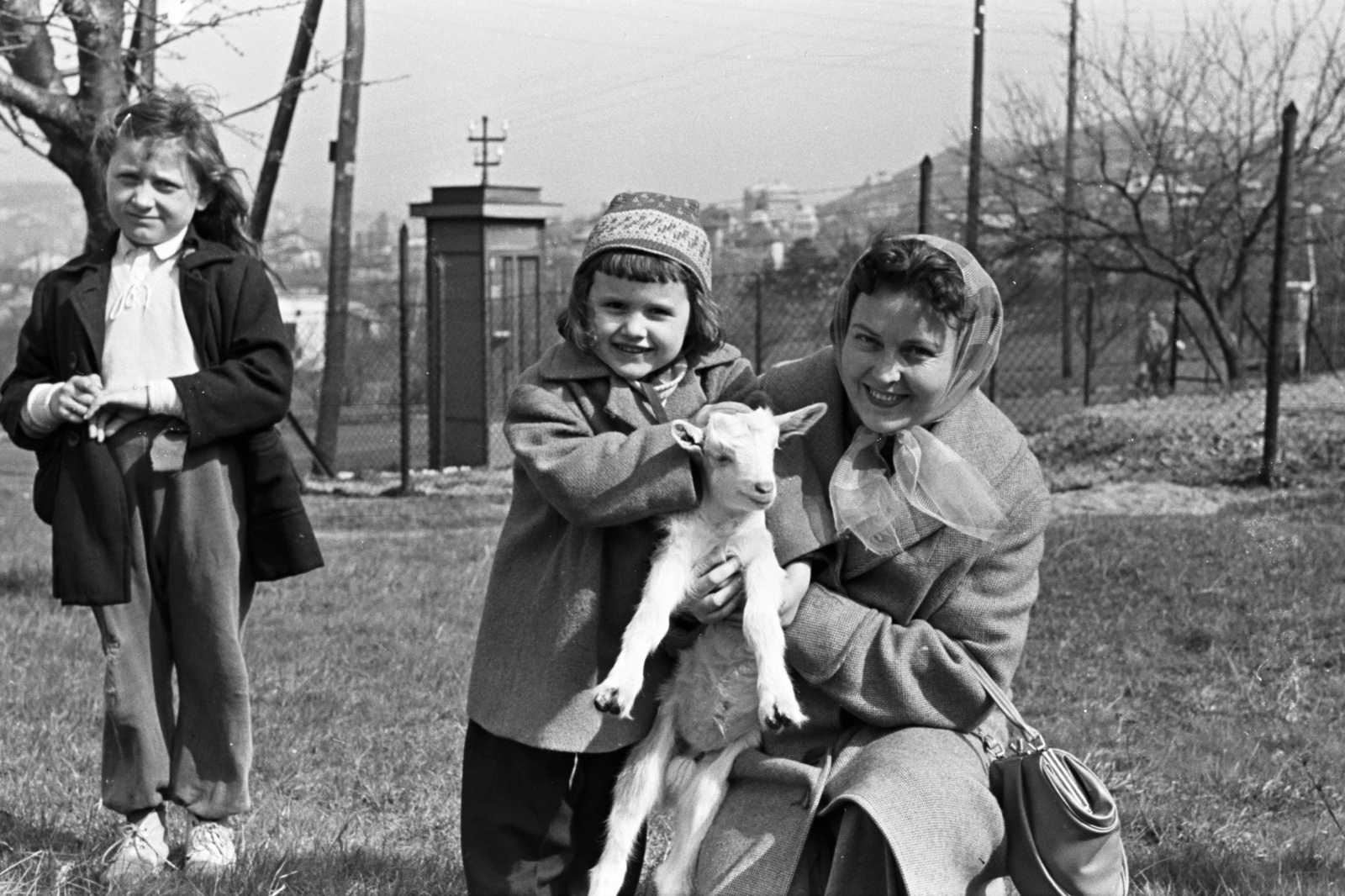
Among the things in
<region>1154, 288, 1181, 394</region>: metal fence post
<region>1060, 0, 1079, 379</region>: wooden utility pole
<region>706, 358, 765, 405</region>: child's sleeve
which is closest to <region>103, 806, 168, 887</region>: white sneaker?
<region>706, 358, 765, 405</region>: child's sleeve

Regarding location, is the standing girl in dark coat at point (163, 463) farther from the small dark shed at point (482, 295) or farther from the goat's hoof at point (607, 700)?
the small dark shed at point (482, 295)

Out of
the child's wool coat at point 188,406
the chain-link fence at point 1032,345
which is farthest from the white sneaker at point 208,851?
the chain-link fence at point 1032,345

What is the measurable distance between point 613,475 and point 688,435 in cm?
17

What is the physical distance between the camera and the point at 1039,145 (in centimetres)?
1812

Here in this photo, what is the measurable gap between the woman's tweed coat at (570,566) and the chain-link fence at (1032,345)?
10.4m

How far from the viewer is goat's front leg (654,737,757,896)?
118 inches

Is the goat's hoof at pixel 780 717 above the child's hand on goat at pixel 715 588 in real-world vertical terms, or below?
below

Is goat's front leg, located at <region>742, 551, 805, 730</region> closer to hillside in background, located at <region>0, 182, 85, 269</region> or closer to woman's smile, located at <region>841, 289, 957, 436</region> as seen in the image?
woman's smile, located at <region>841, 289, 957, 436</region>

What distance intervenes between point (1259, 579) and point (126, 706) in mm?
5304

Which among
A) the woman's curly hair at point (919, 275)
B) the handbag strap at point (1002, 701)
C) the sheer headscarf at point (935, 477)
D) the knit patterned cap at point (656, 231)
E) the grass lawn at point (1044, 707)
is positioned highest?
the knit patterned cap at point (656, 231)

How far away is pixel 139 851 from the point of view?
152 inches

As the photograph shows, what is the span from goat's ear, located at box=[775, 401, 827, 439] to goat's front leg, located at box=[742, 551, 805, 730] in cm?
25

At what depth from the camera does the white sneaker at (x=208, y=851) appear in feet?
12.7

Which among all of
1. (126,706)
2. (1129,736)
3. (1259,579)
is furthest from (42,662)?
(1259,579)
